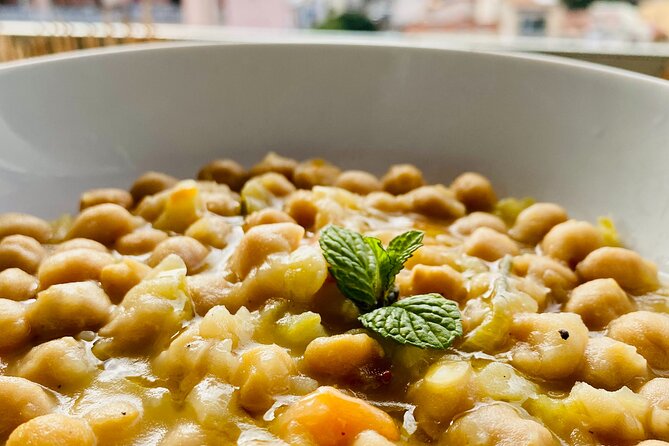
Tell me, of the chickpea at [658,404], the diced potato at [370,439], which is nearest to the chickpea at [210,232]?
the diced potato at [370,439]

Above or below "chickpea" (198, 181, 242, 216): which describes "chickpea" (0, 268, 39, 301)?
below

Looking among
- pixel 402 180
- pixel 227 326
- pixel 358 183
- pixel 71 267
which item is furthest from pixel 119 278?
pixel 402 180

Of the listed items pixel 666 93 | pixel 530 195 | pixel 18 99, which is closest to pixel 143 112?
pixel 18 99

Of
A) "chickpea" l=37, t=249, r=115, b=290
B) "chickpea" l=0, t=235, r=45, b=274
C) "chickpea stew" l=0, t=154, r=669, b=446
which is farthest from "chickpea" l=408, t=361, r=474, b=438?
"chickpea" l=0, t=235, r=45, b=274

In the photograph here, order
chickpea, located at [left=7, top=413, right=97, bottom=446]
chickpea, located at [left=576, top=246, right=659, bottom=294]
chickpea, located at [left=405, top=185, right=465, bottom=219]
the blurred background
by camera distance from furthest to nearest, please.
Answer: the blurred background → chickpea, located at [left=405, top=185, right=465, bottom=219] → chickpea, located at [left=576, top=246, right=659, bottom=294] → chickpea, located at [left=7, top=413, right=97, bottom=446]

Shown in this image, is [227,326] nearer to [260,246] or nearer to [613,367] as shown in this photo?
[260,246]

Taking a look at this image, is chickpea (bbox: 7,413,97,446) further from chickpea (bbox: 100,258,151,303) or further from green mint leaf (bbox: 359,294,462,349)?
green mint leaf (bbox: 359,294,462,349)
